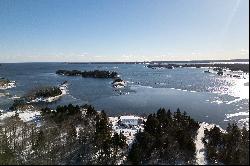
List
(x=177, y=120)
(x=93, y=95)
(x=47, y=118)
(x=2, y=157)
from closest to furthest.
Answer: (x=2, y=157), (x=177, y=120), (x=47, y=118), (x=93, y=95)

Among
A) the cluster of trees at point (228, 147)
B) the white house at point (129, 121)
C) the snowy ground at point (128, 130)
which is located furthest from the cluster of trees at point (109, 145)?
the white house at point (129, 121)

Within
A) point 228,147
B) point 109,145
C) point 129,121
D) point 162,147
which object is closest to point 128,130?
point 129,121

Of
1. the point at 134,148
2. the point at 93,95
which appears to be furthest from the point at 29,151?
the point at 93,95

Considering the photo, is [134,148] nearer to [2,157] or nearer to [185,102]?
[2,157]

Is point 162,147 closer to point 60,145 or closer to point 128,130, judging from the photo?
point 60,145

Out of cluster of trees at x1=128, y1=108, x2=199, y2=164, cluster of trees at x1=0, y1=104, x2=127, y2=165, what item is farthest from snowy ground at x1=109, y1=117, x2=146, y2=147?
cluster of trees at x1=0, y1=104, x2=127, y2=165

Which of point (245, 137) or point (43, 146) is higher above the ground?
point (245, 137)

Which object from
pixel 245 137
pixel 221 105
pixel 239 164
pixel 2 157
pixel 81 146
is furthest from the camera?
pixel 221 105
